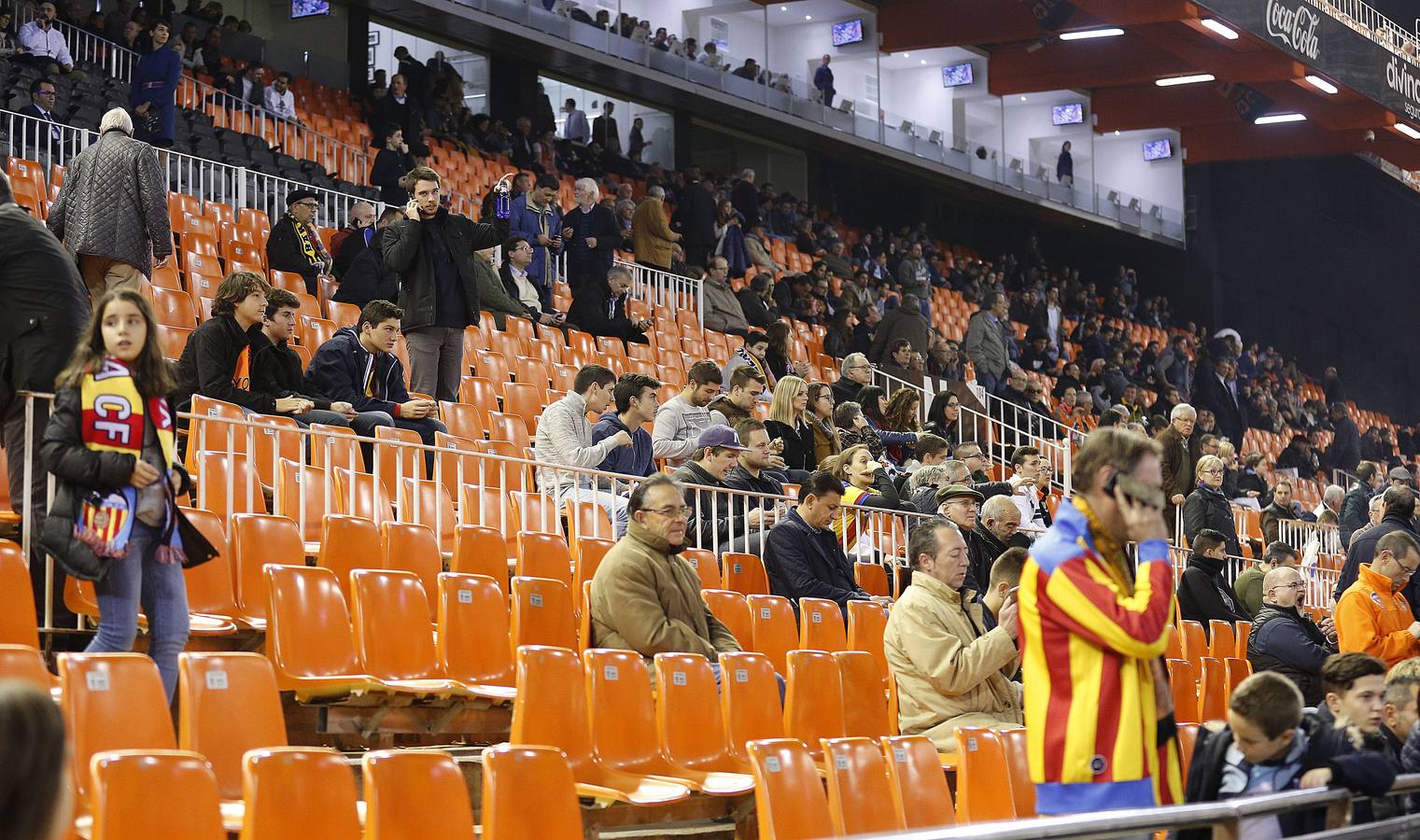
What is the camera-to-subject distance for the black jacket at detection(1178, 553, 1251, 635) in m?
8.74

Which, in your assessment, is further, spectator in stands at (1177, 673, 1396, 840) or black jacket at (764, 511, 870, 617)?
black jacket at (764, 511, 870, 617)

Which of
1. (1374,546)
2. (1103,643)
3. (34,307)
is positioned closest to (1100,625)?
(1103,643)

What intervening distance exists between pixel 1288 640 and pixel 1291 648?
40mm

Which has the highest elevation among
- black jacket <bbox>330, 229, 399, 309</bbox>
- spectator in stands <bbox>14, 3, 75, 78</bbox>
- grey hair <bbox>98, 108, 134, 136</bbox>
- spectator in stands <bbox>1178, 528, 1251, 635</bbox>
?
spectator in stands <bbox>14, 3, 75, 78</bbox>

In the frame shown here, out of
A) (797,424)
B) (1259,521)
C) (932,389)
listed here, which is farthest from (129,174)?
(1259,521)

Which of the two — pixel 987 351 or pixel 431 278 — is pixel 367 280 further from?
pixel 987 351

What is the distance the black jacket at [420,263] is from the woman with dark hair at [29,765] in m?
6.71

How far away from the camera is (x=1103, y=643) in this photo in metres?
2.94

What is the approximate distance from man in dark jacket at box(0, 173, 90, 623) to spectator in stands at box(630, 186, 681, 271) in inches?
359

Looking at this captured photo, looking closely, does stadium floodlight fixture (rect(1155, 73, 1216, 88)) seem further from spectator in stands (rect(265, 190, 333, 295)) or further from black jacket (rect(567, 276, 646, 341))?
spectator in stands (rect(265, 190, 333, 295))

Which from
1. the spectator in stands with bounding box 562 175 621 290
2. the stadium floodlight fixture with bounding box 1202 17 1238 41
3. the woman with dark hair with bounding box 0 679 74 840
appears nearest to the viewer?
the woman with dark hair with bounding box 0 679 74 840

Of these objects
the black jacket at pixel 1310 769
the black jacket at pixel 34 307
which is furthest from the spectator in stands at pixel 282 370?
the black jacket at pixel 1310 769

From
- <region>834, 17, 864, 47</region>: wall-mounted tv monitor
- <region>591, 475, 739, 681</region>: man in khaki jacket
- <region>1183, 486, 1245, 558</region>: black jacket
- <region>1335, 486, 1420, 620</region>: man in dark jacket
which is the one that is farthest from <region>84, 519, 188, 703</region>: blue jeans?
<region>834, 17, 864, 47</region>: wall-mounted tv monitor

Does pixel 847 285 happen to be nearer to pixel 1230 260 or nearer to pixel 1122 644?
pixel 1230 260
